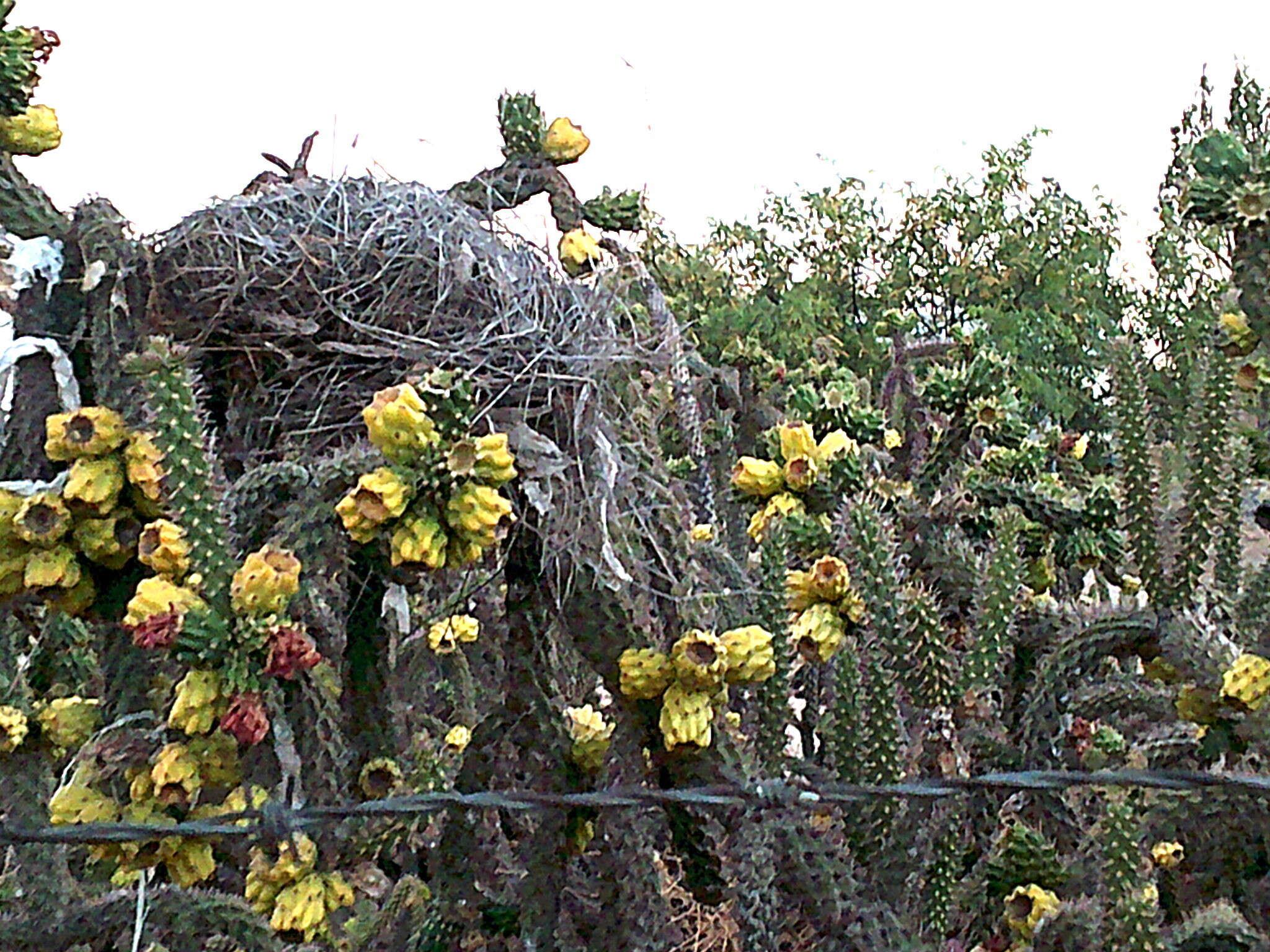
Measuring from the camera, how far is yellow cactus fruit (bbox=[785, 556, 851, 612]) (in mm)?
1676

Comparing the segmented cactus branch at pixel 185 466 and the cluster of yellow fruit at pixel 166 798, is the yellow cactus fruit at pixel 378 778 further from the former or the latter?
the segmented cactus branch at pixel 185 466

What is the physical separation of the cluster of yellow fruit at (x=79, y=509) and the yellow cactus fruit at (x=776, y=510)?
986 mm

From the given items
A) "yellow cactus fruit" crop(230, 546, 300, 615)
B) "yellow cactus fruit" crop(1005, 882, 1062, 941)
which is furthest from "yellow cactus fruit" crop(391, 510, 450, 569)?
"yellow cactus fruit" crop(1005, 882, 1062, 941)

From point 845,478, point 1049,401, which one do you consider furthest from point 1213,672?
point 1049,401

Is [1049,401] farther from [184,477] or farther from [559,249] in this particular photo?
[184,477]

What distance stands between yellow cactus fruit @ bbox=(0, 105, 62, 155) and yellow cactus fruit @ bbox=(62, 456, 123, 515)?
0.58 metres

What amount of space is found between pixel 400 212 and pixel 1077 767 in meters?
2.10

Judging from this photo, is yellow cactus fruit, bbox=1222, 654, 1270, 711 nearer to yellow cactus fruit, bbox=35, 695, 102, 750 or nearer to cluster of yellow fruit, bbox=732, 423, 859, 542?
cluster of yellow fruit, bbox=732, 423, 859, 542

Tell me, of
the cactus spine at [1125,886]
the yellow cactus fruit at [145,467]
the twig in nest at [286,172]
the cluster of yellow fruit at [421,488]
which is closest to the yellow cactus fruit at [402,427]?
the cluster of yellow fruit at [421,488]

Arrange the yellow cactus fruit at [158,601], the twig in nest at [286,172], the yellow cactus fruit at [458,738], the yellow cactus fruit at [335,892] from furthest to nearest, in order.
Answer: the yellow cactus fruit at [458,738]
the twig in nest at [286,172]
the yellow cactus fruit at [335,892]
the yellow cactus fruit at [158,601]

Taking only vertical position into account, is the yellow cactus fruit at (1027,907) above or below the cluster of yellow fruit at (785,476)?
below

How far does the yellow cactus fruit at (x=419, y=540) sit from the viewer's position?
114cm

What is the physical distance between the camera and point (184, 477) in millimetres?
1224

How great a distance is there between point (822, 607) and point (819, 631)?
0.05 m
